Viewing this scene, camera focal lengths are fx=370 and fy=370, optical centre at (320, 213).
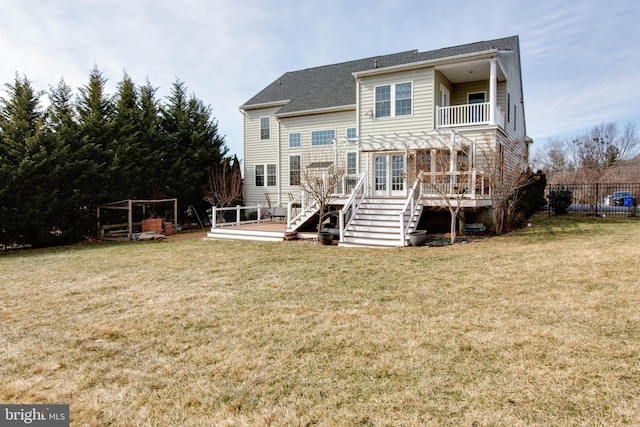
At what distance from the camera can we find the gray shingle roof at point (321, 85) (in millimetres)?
19047

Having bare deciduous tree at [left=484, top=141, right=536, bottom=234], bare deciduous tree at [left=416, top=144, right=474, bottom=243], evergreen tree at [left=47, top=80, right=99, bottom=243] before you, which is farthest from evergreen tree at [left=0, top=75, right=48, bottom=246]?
bare deciduous tree at [left=484, top=141, right=536, bottom=234]

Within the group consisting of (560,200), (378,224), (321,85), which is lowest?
(378,224)

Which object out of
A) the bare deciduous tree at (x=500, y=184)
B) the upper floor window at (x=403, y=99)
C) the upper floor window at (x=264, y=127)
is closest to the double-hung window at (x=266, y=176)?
the upper floor window at (x=264, y=127)

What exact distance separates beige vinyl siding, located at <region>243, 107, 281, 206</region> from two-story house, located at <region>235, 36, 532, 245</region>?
0.26 metres

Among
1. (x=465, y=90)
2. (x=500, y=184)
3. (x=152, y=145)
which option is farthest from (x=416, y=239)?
(x=152, y=145)

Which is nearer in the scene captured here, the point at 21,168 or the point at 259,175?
the point at 21,168

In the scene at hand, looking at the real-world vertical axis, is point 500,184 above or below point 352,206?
above

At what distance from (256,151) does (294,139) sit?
2913mm

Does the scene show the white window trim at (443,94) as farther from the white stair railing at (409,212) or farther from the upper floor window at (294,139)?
the upper floor window at (294,139)

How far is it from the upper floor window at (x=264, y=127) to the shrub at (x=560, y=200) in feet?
53.4

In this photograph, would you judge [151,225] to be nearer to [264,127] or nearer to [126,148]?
[126,148]

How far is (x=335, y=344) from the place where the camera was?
12.7ft

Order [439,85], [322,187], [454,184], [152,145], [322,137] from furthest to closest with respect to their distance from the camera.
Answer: [322,137], [152,145], [439,85], [454,184], [322,187]

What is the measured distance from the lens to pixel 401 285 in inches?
246
